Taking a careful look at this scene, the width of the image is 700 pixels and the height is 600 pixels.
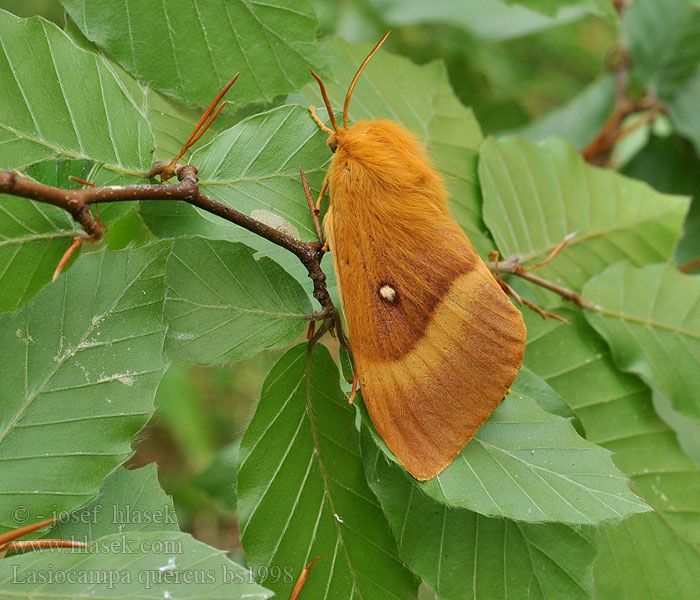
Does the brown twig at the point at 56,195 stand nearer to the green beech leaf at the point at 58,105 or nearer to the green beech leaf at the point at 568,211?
the green beech leaf at the point at 58,105

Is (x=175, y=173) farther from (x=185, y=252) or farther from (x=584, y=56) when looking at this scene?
(x=584, y=56)

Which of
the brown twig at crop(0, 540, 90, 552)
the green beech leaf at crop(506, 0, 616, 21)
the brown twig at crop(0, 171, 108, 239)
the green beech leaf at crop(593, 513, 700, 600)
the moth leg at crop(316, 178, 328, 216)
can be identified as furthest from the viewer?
the green beech leaf at crop(506, 0, 616, 21)

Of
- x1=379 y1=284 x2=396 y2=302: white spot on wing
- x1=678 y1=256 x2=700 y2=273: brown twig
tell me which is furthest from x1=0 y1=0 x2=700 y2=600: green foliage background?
x1=678 y1=256 x2=700 y2=273: brown twig

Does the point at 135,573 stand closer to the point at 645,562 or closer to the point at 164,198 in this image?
the point at 164,198

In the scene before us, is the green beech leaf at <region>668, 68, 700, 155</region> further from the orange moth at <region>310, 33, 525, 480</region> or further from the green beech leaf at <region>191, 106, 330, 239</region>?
the green beech leaf at <region>191, 106, 330, 239</region>

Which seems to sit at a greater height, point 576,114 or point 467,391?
point 576,114

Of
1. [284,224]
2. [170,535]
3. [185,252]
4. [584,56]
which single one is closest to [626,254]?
[284,224]
